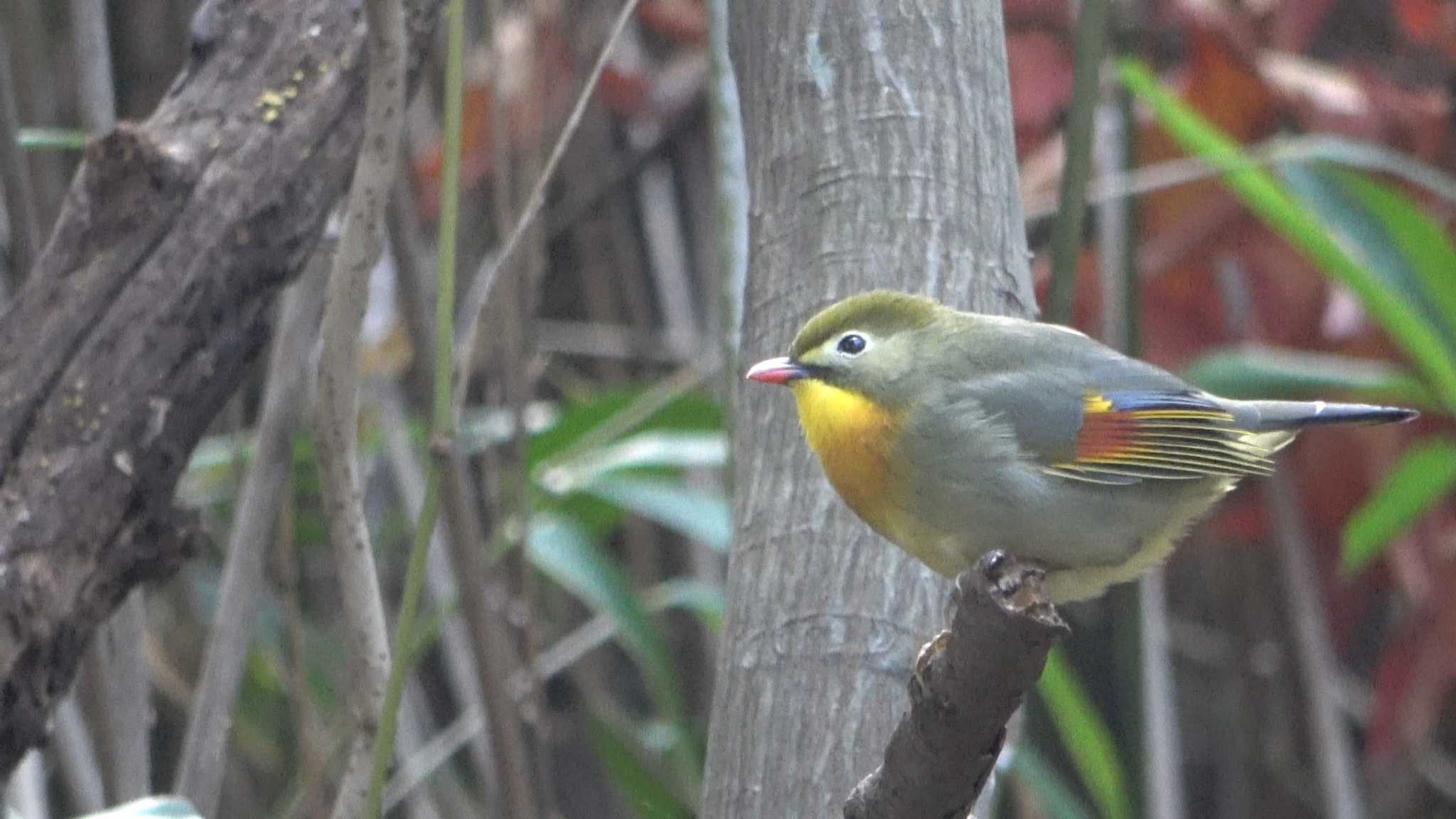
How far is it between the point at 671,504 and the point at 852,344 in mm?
1375

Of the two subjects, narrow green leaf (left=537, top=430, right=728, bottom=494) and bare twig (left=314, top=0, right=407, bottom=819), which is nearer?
bare twig (left=314, top=0, right=407, bottom=819)

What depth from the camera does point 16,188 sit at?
2.25 meters

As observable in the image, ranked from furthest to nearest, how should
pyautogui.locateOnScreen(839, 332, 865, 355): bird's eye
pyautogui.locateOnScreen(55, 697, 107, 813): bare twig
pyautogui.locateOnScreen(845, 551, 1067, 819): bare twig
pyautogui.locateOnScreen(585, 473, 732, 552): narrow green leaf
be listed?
pyautogui.locateOnScreen(585, 473, 732, 552): narrow green leaf → pyautogui.locateOnScreen(55, 697, 107, 813): bare twig → pyautogui.locateOnScreen(839, 332, 865, 355): bird's eye → pyautogui.locateOnScreen(845, 551, 1067, 819): bare twig

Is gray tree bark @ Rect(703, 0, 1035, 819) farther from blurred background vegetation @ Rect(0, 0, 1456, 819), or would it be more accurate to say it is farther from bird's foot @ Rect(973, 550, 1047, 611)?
blurred background vegetation @ Rect(0, 0, 1456, 819)

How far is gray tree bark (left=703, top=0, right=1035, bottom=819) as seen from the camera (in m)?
1.93

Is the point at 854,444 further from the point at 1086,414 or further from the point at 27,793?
the point at 27,793

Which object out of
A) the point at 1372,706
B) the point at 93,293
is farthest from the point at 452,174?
the point at 1372,706

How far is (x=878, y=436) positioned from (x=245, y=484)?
93cm

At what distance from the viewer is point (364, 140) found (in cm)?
205

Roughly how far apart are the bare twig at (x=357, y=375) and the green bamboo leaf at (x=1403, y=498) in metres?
2.25

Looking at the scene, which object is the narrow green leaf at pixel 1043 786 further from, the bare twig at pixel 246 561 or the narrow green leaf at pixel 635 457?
the bare twig at pixel 246 561

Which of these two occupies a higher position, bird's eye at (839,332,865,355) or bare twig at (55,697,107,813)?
bird's eye at (839,332,865,355)

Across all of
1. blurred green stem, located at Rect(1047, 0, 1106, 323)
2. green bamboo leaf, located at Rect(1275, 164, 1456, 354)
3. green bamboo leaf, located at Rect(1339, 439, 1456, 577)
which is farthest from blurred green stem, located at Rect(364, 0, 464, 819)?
green bamboo leaf, located at Rect(1339, 439, 1456, 577)

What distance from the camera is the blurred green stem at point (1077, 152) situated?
2.35 meters
